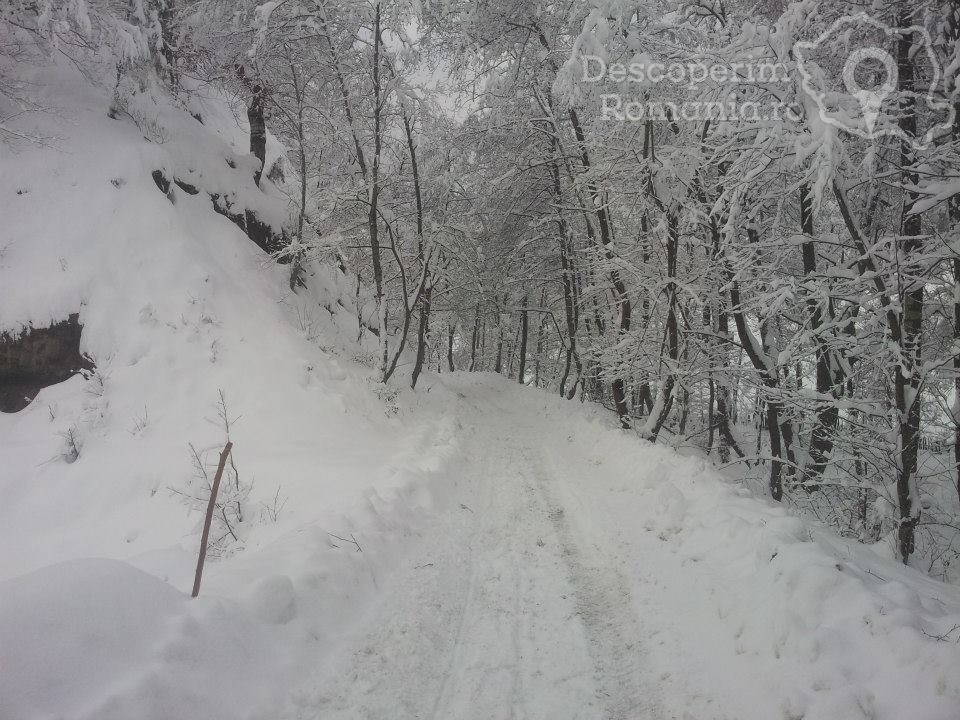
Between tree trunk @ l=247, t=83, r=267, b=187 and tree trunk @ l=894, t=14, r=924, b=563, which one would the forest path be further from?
tree trunk @ l=247, t=83, r=267, b=187

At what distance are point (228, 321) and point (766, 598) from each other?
10.6m

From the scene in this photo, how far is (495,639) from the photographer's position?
3.81 meters

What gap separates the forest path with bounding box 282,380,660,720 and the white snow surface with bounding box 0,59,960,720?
0.08 feet

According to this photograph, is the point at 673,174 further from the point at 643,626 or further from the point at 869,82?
the point at 643,626

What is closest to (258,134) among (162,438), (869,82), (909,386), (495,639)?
(162,438)

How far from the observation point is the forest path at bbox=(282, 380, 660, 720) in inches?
122

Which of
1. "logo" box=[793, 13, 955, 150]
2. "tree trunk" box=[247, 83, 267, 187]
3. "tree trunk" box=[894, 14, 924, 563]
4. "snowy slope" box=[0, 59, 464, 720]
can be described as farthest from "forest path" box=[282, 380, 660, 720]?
"tree trunk" box=[247, 83, 267, 187]

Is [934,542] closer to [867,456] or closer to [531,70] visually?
[867,456]

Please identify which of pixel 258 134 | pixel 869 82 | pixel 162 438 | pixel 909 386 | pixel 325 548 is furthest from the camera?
pixel 258 134

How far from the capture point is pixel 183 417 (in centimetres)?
849

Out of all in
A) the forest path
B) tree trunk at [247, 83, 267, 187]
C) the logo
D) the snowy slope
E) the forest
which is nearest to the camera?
the snowy slope

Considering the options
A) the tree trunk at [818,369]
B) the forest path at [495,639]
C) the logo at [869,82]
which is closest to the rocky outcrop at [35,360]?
the forest path at [495,639]

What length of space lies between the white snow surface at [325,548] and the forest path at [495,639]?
2cm

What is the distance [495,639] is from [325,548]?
1758mm
